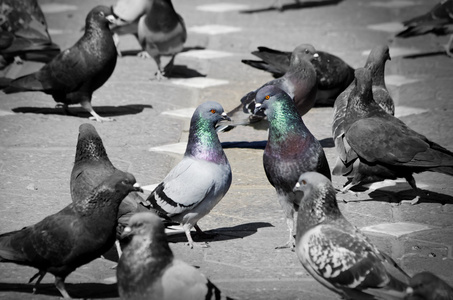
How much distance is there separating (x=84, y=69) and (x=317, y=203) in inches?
158

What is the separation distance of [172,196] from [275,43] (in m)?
6.11

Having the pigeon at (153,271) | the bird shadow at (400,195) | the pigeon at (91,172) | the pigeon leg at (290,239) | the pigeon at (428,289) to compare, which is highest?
the pigeon at (428,289)

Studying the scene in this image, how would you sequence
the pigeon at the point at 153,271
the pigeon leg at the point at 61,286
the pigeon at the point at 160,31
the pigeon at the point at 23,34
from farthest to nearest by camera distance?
the pigeon at the point at 23,34 < the pigeon at the point at 160,31 < the pigeon leg at the point at 61,286 < the pigeon at the point at 153,271

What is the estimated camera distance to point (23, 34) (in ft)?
32.1

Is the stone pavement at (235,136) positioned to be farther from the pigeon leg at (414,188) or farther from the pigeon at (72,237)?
the pigeon at (72,237)

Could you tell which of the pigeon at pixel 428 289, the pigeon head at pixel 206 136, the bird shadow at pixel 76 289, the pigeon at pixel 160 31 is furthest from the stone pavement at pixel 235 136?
the pigeon at pixel 428 289

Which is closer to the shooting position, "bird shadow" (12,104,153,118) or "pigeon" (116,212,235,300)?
"pigeon" (116,212,235,300)

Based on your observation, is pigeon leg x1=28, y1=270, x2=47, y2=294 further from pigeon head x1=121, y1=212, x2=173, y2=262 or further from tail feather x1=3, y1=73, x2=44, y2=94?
tail feather x1=3, y1=73, x2=44, y2=94

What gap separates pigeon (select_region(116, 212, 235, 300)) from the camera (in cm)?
369

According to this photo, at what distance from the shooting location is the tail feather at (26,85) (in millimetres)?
7893

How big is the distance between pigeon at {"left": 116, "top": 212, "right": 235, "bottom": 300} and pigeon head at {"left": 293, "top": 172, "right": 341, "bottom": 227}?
69 centimetres

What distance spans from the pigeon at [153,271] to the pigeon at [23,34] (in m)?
6.10

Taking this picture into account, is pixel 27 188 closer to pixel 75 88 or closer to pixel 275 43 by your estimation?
pixel 75 88

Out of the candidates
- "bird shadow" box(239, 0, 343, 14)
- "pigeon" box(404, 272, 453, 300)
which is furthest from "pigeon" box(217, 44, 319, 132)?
"bird shadow" box(239, 0, 343, 14)
